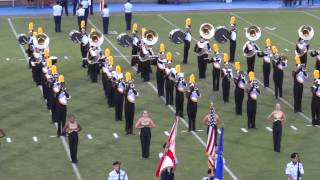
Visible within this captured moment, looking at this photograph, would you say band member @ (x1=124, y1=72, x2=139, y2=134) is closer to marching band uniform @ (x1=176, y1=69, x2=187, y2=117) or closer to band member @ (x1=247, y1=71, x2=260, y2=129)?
marching band uniform @ (x1=176, y1=69, x2=187, y2=117)

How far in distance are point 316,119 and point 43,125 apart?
7.08 meters

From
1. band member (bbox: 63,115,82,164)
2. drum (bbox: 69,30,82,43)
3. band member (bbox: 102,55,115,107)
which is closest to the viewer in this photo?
band member (bbox: 63,115,82,164)

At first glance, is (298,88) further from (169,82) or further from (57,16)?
(57,16)

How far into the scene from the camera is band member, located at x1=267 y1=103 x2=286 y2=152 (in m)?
24.4

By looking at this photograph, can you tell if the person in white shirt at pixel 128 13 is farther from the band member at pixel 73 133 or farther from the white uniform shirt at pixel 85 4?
the band member at pixel 73 133

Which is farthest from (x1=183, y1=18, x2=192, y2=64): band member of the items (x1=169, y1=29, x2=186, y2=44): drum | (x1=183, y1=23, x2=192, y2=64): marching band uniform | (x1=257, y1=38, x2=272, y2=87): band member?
(x1=257, y1=38, x2=272, y2=87): band member

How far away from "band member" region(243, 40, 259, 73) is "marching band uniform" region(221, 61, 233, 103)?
302 centimetres

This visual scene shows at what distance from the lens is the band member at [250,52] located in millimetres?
32531

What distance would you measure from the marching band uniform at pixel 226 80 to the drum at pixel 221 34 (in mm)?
4994

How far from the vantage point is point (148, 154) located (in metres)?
24.3

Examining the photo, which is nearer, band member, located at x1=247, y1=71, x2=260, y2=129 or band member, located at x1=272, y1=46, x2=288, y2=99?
band member, located at x1=247, y1=71, x2=260, y2=129

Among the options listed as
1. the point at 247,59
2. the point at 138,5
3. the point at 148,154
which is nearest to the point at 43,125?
the point at 148,154

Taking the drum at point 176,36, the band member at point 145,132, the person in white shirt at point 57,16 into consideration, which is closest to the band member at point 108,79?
the band member at point 145,132

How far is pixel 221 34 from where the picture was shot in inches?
1366
